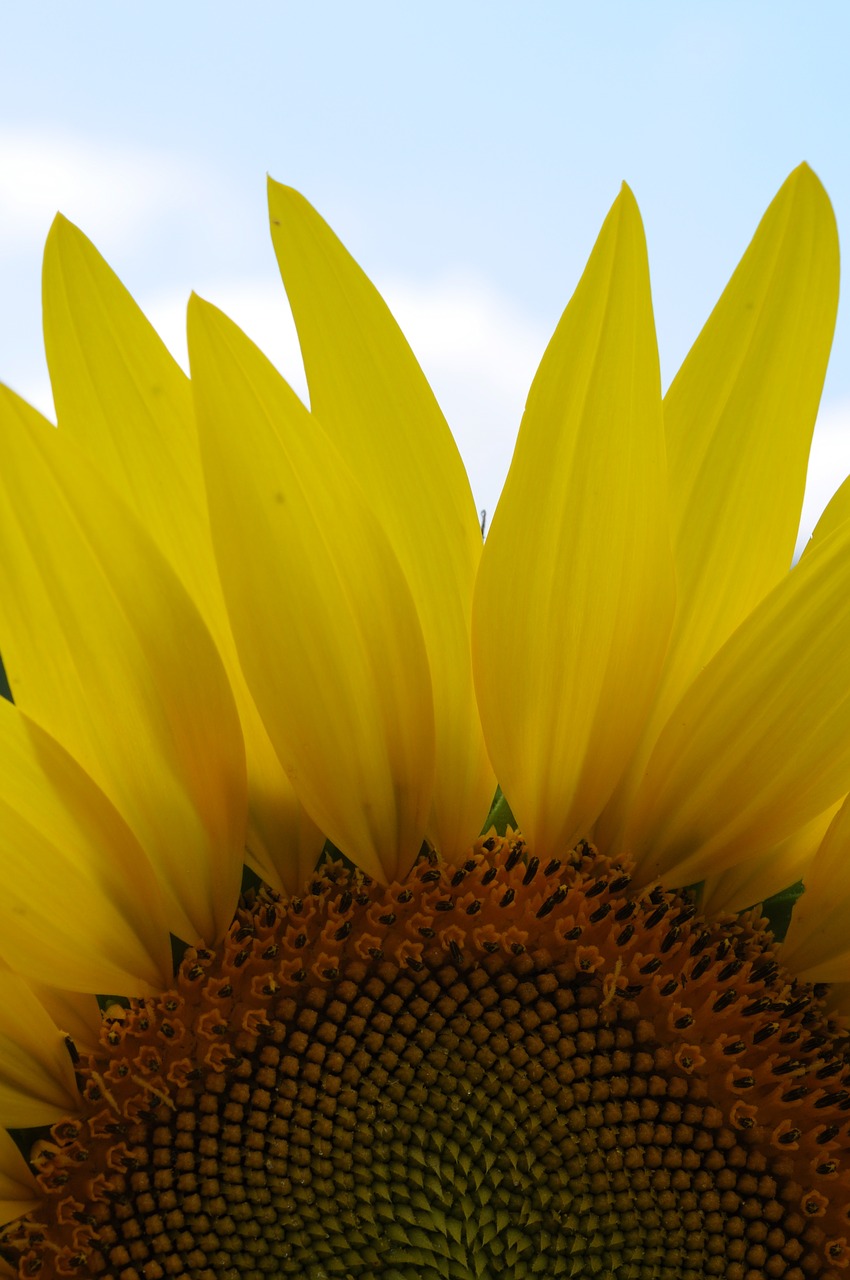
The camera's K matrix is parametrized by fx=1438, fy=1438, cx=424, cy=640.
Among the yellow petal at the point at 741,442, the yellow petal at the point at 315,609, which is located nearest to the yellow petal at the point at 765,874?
the yellow petal at the point at 741,442

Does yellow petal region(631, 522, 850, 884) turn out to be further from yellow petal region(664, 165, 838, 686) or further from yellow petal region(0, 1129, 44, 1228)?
yellow petal region(0, 1129, 44, 1228)

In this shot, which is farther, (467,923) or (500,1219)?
(467,923)

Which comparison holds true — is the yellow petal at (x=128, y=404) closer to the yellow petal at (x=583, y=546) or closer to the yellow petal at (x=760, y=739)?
the yellow petal at (x=583, y=546)

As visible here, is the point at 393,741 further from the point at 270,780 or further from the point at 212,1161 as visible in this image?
the point at 212,1161

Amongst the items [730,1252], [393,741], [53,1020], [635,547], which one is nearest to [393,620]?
[393,741]

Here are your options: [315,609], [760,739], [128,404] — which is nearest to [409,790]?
[315,609]

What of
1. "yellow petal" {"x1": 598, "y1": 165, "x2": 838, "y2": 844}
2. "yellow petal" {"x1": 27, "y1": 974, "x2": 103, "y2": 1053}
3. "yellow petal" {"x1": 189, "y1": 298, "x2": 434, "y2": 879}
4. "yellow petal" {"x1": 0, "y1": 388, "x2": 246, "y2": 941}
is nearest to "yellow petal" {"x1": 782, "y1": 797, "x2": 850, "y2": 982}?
"yellow petal" {"x1": 598, "y1": 165, "x2": 838, "y2": 844}
